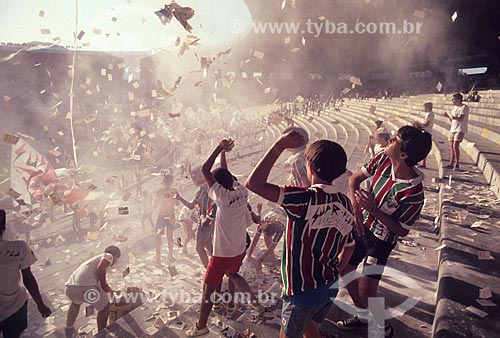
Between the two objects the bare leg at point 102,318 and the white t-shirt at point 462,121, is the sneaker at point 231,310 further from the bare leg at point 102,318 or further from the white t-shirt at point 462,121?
the white t-shirt at point 462,121

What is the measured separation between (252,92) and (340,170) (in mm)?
35996

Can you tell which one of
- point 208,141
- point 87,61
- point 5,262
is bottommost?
point 5,262

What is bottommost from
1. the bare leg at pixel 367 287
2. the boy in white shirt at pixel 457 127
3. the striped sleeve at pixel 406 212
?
the bare leg at pixel 367 287

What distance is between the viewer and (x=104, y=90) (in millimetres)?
28422

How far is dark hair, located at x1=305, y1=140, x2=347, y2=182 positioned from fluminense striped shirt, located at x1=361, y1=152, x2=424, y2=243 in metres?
0.85

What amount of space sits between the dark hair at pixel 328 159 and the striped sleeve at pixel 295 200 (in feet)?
0.46

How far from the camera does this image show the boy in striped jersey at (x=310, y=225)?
71.8 inches

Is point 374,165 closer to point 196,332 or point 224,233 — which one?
point 224,233

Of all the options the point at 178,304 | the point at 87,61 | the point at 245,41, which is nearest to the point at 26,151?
the point at 178,304

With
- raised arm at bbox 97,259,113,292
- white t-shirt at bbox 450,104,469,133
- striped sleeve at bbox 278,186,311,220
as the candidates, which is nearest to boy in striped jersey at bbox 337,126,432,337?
striped sleeve at bbox 278,186,311,220

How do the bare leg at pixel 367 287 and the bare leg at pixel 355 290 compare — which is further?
the bare leg at pixel 355 290

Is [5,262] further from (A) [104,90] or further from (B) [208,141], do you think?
Result: (A) [104,90]

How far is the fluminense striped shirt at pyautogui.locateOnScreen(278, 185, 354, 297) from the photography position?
1.87 metres

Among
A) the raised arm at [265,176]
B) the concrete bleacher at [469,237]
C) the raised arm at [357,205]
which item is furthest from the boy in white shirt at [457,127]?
the raised arm at [265,176]
